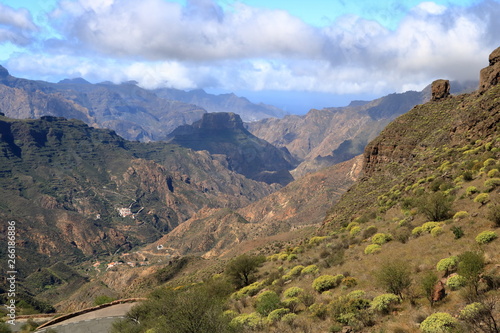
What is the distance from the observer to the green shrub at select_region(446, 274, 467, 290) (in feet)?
57.6

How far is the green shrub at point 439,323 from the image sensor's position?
1434 centimetres

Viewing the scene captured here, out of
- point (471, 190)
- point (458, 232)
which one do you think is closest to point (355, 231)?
point (471, 190)

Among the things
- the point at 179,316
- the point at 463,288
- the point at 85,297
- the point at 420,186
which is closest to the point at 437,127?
the point at 420,186

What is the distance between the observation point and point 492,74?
183 feet

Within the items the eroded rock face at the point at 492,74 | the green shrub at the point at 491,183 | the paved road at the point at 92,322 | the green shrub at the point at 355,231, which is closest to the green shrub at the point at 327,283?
the green shrub at the point at 355,231

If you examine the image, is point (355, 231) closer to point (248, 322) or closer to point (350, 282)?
point (350, 282)

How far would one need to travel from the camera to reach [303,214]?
18038cm

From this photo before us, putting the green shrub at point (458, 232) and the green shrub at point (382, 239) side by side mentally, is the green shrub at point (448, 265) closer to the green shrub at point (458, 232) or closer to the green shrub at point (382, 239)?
the green shrub at point (458, 232)

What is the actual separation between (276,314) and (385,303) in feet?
22.5

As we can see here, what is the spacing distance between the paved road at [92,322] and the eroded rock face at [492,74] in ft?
202

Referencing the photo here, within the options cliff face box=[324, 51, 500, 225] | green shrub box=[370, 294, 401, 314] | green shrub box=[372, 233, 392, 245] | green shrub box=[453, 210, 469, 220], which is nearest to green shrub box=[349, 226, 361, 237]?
cliff face box=[324, 51, 500, 225]

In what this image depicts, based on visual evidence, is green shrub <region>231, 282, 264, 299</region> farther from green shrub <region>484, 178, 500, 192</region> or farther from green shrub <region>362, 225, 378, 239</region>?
green shrub <region>484, 178, 500, 192</region>

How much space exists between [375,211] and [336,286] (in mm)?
21185

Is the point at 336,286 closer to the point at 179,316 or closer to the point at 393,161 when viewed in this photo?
the point at 179,316
